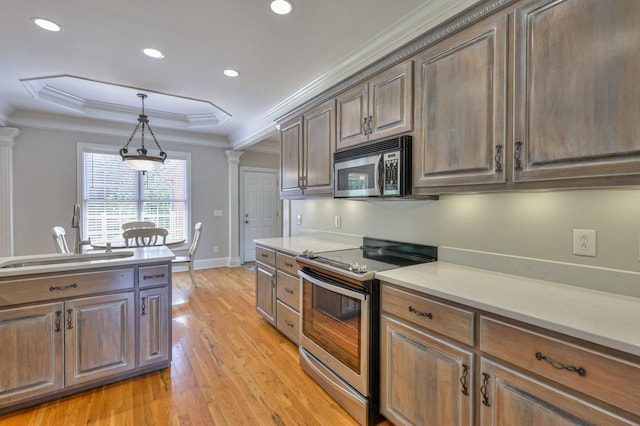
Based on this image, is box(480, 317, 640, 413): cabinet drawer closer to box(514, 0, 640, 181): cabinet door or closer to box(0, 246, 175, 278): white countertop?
box(514, 0, 640, 181): cabinet door

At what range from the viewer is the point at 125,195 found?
4953 mm

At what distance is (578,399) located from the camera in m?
0.99

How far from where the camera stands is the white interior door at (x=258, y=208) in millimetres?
6203

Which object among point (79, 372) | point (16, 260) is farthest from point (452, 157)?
point (16, 260)

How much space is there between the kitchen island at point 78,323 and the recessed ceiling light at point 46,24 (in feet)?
5.64

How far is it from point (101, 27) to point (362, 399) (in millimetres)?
3152

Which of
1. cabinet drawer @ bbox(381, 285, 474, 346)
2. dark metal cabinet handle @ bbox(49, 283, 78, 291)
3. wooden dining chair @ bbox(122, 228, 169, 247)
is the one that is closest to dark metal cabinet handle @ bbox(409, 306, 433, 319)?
cabinet drawer @ bbox(381, 285, 474, 346)

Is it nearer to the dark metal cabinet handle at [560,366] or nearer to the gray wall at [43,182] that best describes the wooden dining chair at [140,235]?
A: the gray wall at [43,182]

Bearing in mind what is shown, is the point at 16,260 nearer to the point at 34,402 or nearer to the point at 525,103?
the point at 34,402

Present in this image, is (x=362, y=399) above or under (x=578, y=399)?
under

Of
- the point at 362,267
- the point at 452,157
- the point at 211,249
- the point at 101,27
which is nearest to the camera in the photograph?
the point at 452,157

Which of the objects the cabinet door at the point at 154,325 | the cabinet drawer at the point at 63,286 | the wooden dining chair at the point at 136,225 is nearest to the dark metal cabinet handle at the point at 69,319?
the cabinet drawer at the point at 63,286

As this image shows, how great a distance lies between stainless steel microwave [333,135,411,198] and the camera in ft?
6.25

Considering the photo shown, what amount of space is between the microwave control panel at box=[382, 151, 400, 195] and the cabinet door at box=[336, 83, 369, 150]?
35cm
